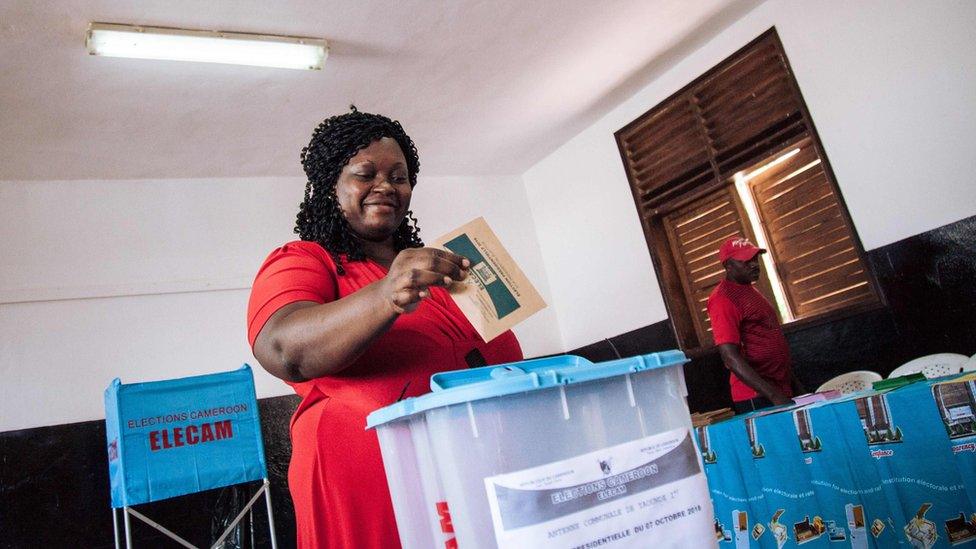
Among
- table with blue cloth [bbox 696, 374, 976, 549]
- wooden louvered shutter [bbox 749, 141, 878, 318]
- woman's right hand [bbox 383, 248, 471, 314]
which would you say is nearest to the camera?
woman's right hand [bbox 383, 248, 471, 314]

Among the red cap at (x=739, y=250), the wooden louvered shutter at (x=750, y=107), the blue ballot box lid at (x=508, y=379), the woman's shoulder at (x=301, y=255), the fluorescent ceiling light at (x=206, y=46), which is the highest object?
the fluorescent ceiling light at (x=206, y=46)

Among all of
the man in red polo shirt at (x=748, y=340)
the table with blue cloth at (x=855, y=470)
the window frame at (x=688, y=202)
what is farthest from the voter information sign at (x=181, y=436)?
the window frame at (x=688, y=202)

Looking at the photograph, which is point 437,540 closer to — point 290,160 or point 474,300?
point 474,300

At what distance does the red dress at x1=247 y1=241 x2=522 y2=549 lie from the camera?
979mm

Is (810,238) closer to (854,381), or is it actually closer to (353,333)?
(854,381)

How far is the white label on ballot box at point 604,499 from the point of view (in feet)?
2.47

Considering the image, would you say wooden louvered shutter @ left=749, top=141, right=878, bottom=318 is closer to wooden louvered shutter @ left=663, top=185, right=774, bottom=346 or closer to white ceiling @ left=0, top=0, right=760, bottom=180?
wooden louvered shutter @ left=663, top=185, right=774, bottom=346

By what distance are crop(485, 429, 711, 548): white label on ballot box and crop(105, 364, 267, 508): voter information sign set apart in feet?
10.3

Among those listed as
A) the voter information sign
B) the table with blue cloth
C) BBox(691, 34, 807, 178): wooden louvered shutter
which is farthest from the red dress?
BBox(691, 34, 807, 178): wooden louvered shutter

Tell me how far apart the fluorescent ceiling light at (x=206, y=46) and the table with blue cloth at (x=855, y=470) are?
2767mm

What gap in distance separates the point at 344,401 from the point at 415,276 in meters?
0.26

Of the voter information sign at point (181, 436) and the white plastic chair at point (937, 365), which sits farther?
the voter information sign at point (181, 436)

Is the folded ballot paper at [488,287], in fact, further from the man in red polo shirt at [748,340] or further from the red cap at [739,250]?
the red cap at [739,250]

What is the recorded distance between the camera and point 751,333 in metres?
3.79
